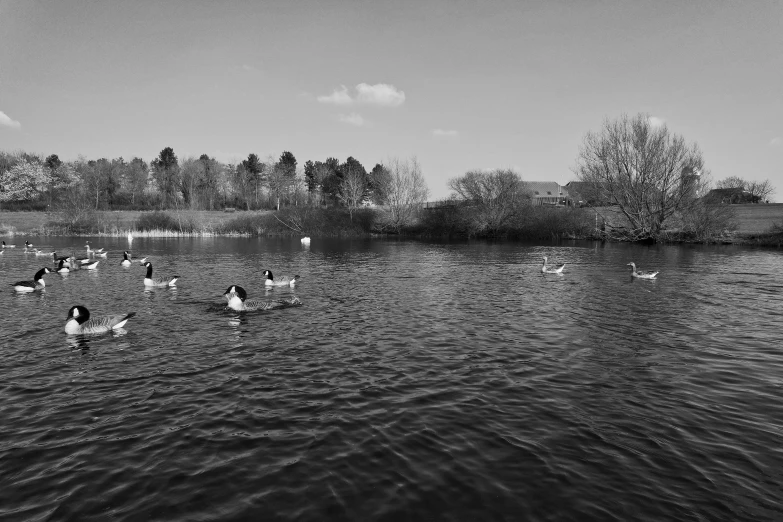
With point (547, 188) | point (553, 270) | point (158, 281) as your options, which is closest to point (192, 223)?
point (158, 281)

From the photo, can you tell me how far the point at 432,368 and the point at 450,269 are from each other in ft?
77.7

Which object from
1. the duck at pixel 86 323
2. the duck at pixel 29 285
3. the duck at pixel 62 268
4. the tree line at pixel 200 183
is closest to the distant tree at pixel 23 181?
the tree line at pixel 200 183

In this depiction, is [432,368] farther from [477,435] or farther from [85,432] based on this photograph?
[85,432]

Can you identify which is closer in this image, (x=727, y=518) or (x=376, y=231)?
(x=727, y=518)

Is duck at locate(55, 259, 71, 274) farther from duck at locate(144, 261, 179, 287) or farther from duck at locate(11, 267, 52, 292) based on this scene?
duck at locate(144, 261, 179, 287)

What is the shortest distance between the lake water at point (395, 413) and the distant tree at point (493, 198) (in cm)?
6297

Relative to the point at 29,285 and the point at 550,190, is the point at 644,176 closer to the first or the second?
→ the point at 29,285

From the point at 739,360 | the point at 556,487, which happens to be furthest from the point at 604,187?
the point at 556,487

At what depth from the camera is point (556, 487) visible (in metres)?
6.90

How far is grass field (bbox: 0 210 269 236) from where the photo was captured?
7544 cm

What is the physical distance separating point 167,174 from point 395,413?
122469 mm

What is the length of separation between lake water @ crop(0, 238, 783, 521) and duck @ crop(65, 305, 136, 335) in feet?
1.34

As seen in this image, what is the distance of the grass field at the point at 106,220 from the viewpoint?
75.4 m

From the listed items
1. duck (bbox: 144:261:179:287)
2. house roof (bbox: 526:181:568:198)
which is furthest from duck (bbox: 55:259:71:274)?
house roof (bbox: 526:181:568:198)
